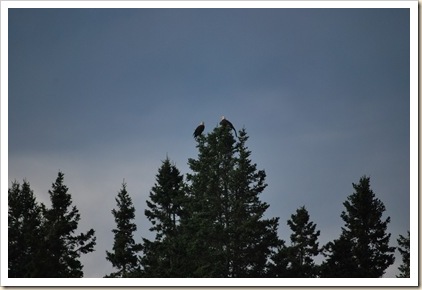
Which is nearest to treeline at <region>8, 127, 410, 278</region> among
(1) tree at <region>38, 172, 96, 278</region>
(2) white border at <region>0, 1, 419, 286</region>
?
(1) tree at <region>38, 172, 96, 278</region>

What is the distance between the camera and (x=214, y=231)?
33688mm

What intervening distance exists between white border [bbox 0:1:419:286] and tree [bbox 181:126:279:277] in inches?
377

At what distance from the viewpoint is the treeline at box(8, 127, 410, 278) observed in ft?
95.5

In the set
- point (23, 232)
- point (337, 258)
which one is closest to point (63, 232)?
point (23, 232)

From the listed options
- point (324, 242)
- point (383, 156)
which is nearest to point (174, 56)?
point (383, 156)

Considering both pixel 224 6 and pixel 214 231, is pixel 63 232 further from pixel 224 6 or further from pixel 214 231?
pixel 224 6

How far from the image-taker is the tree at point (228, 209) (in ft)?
110

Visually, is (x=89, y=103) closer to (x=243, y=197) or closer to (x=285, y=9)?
(x=285, y=9)

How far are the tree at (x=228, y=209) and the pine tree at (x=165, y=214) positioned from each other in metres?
0.86

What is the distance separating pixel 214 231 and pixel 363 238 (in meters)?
4.82

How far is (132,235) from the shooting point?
120 feet

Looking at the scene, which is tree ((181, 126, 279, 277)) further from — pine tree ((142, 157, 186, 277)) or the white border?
the white border

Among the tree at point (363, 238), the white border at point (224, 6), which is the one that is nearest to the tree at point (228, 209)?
the tree at point (363, 238)

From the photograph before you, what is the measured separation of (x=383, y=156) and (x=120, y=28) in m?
7.15
